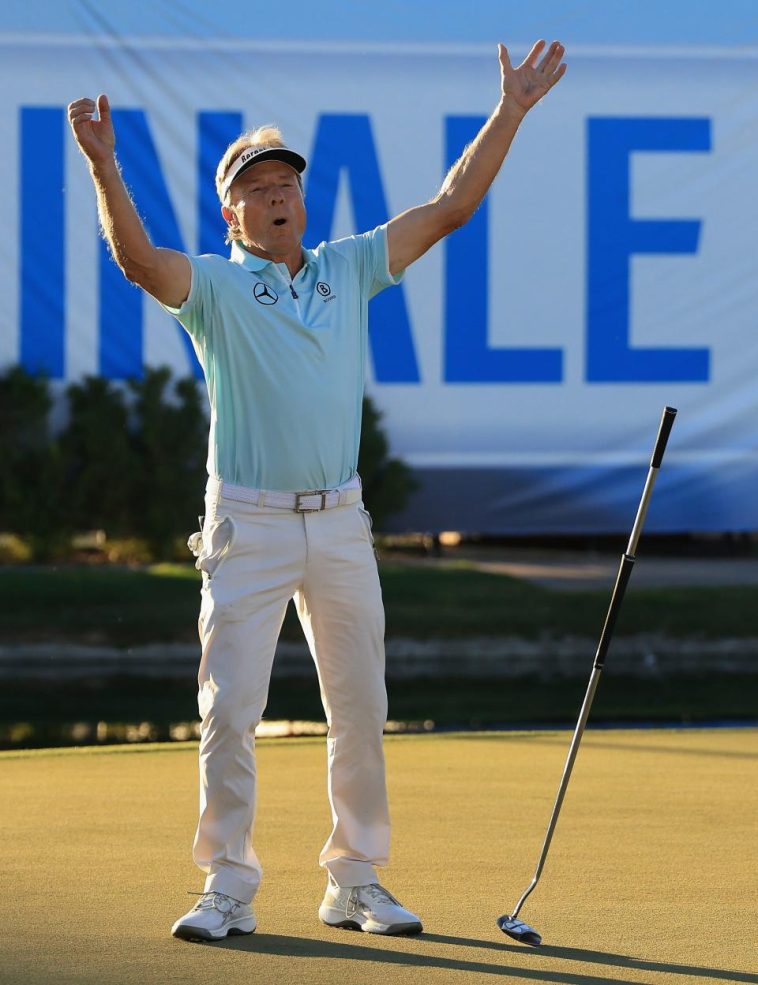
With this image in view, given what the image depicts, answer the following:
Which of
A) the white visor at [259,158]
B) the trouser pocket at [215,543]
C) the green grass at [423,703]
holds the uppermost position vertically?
the white visor at [259,158]

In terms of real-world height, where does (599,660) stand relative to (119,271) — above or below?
below

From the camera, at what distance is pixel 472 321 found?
34.2ft

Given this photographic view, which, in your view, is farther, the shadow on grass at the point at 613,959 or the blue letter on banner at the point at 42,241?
the blue letter on banner at the point at 42,241

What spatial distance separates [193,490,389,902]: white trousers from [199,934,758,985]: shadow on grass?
16 cm

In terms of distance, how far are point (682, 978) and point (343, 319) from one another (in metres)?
1.39

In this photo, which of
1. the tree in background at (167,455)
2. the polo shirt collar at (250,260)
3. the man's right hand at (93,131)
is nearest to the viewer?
the man's right hand at (93,131)

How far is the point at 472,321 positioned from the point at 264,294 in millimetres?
6919

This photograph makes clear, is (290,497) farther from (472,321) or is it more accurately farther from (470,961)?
(472,321)

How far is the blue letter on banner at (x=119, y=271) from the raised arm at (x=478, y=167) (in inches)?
258

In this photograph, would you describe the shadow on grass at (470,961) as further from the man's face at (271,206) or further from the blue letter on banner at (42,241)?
the blue letter on banner at (42,241)

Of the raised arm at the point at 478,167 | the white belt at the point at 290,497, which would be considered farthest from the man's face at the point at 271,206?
the white belt at the point at 290,497

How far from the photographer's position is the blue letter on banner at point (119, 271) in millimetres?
10234

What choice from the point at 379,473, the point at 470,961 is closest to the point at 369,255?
the point at 470,961

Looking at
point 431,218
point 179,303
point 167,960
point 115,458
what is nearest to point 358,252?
point 431,218
